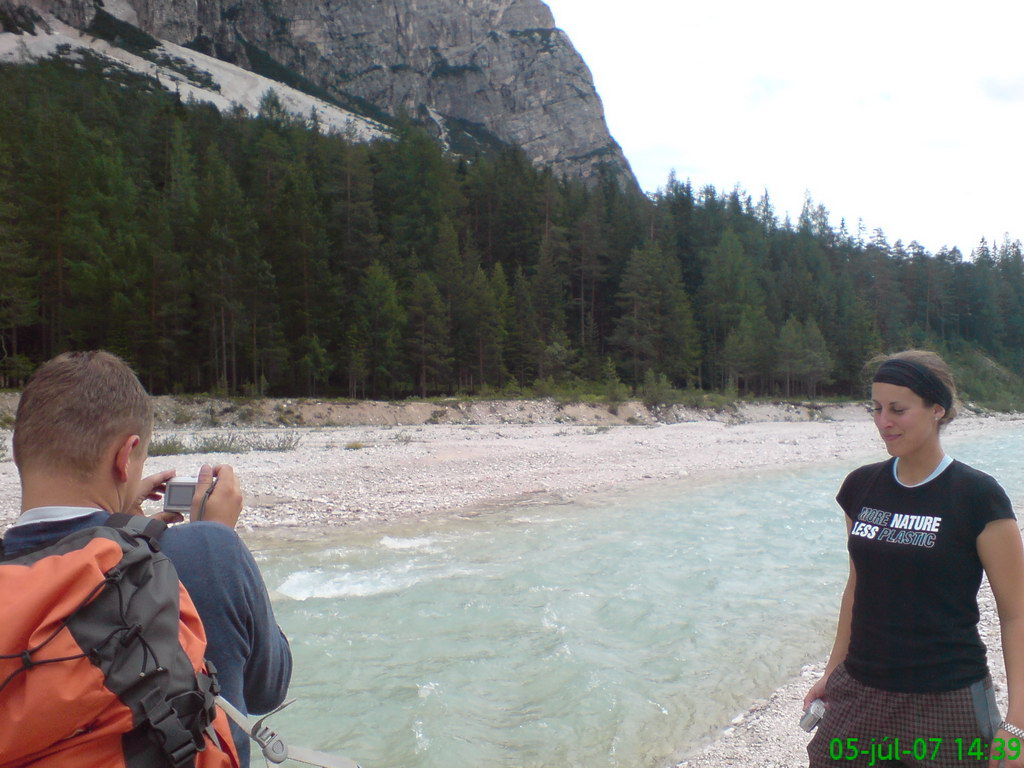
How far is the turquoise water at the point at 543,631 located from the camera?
5.05m

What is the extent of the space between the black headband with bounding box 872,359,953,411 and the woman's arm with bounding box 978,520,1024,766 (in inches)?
18.5

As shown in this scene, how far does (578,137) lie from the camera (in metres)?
142

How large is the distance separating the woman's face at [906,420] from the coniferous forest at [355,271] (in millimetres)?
31503

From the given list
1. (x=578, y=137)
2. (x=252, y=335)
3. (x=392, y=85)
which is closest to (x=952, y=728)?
(x=252, y=335)

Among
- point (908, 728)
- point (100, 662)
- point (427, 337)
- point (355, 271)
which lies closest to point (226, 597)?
point (100, 662)

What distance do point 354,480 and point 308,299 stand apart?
25.7 meters

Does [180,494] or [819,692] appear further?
[819,692]

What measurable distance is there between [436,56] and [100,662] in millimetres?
145727

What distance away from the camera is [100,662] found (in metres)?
1.20

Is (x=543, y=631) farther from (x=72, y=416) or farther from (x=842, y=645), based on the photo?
(x=72, y=416)

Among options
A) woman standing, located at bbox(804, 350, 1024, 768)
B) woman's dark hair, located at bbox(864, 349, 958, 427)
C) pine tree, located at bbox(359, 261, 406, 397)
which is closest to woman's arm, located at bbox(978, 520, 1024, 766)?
woman standing, located at bbox(804, 350, 1024, 768)

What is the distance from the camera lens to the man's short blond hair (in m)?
1.46

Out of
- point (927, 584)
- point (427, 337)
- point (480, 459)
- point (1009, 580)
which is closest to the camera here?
point (1009, 580)

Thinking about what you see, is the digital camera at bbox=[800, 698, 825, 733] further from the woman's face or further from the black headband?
the black headband
